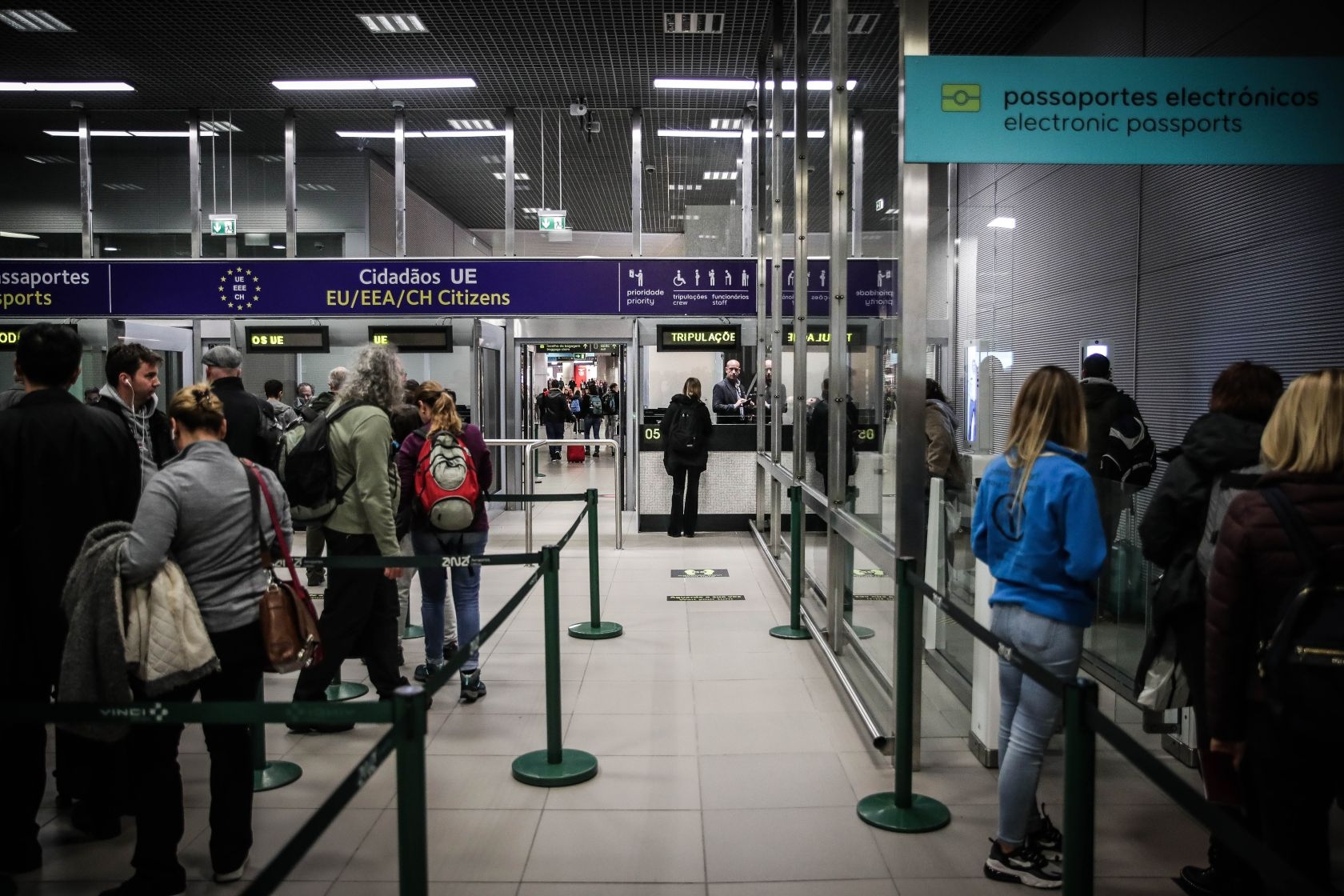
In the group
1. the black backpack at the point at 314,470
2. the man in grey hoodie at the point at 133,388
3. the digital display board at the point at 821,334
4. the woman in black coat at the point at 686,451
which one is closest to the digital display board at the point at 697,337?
the digital display board at the point at 821,334

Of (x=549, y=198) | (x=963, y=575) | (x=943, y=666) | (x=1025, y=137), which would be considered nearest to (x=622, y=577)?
(x=943, y=666)

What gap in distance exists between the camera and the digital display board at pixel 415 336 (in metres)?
10.8

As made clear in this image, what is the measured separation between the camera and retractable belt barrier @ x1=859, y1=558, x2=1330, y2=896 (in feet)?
4.71

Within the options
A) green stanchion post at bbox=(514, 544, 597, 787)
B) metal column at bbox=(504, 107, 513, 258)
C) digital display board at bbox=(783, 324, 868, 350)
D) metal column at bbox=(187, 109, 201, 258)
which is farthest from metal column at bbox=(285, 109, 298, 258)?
green stanchion post at bbox=(514, 544, 597, 787)

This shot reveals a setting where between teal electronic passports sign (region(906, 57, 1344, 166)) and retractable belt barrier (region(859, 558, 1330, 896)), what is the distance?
61.7 inches

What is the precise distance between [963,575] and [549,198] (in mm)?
11566

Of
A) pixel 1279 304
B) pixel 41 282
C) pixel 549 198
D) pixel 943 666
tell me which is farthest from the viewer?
pixel 549 198

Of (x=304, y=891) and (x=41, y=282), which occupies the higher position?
(x=41, y=282)

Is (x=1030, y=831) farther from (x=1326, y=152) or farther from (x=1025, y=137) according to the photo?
(x=1326, y=152)

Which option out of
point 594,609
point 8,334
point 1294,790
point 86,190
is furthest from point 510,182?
point 1294,790

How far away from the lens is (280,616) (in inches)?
120

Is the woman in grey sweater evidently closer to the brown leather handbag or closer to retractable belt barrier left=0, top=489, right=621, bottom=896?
the brown leather handbag

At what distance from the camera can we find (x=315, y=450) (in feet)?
13.8

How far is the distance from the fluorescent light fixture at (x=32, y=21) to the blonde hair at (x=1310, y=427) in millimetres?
9123
